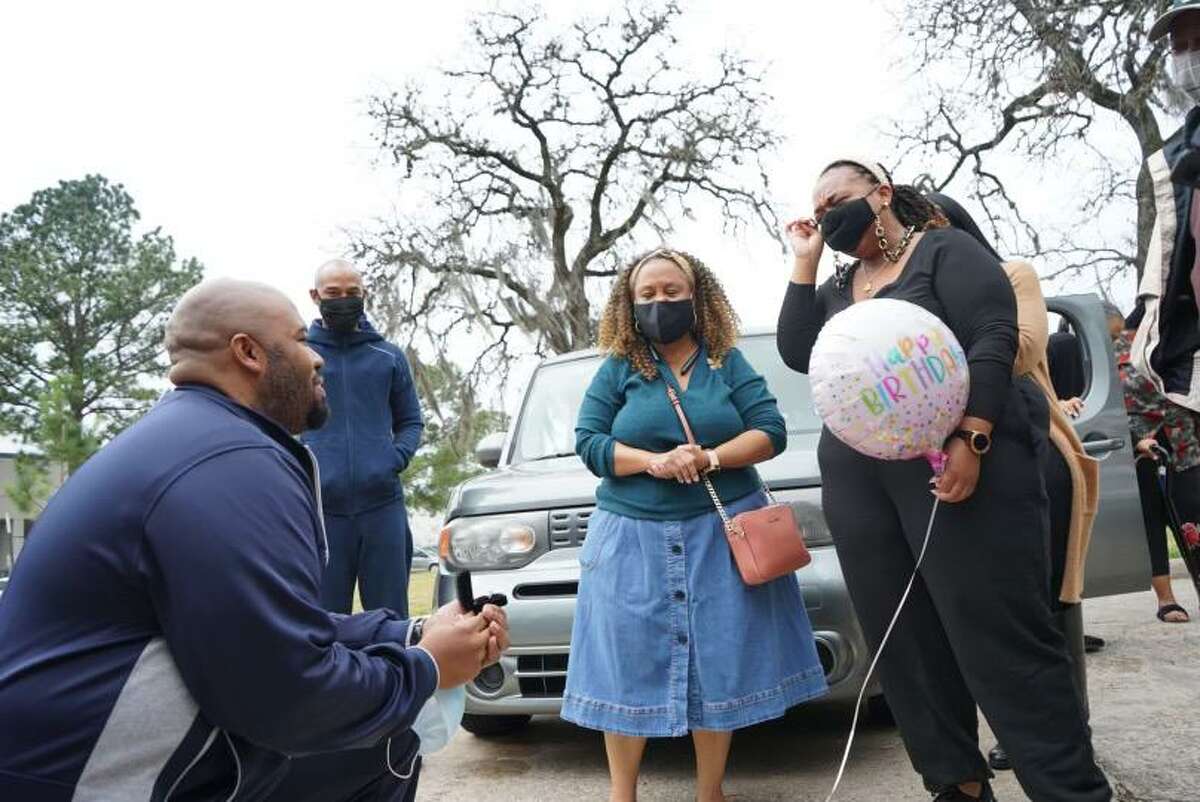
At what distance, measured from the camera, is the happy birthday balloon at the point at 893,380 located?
2.61 metres

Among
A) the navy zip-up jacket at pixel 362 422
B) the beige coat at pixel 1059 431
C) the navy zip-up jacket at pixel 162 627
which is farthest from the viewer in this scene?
the navy zip-up jacket at pixel 362 422

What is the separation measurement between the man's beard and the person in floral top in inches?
92.5

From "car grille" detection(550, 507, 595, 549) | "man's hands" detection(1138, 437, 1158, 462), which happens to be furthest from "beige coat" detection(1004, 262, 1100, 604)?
"car grille" detection(550, 507, 595, 549)

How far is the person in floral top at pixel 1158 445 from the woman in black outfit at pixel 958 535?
702 millimetres

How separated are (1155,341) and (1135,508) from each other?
5.21 ft

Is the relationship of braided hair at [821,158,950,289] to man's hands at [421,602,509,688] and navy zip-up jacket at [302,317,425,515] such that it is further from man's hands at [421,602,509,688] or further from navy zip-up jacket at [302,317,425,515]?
navy zip-up jacket at [302,317,425,515]

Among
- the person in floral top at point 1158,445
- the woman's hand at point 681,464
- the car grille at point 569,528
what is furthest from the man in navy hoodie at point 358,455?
the person in floral top at point 1158,445

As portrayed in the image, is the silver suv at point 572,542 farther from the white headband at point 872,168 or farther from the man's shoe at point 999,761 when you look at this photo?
the white headband at point 872,168

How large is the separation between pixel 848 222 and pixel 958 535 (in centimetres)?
89

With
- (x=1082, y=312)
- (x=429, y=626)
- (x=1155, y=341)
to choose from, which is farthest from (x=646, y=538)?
(x=1082, y=312)

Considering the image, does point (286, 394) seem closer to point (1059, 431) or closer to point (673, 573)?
point (673, 573)

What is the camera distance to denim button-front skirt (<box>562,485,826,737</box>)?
332 cm

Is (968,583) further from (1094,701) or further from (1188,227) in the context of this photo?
(1094,701)

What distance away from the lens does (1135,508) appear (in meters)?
4.29
